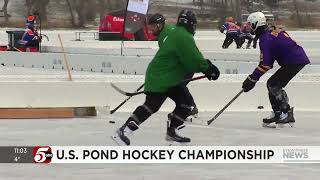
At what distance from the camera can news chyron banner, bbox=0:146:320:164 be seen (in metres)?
6.64

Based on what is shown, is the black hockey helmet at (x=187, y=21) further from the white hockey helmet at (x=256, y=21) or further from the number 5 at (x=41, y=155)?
the white hockey helmet at (x=256, y=21)

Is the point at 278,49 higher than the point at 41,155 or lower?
higher

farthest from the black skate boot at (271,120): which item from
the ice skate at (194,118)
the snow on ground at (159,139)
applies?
the ice skate at (194,118)

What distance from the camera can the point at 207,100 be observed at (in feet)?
37.1

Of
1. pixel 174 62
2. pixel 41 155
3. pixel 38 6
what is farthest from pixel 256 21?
pixel 38 6

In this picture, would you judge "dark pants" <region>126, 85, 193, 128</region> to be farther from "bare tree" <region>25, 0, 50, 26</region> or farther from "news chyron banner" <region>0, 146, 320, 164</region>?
"bare tree" <region>25, 0, 50, 26</region>

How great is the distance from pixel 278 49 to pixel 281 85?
1.74 feet

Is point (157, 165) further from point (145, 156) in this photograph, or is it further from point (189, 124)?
point (189, 124)

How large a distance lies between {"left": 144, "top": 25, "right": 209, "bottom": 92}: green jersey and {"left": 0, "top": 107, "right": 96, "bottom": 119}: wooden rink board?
298cm

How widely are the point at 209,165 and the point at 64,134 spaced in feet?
8.74

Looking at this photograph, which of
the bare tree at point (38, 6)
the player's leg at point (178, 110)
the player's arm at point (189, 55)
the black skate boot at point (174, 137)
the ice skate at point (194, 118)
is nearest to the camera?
the player's arm at point (189, 55)

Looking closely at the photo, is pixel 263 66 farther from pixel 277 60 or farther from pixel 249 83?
pixel 277 60

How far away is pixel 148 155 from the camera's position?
695cm

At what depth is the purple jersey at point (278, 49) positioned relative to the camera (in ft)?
29.6
